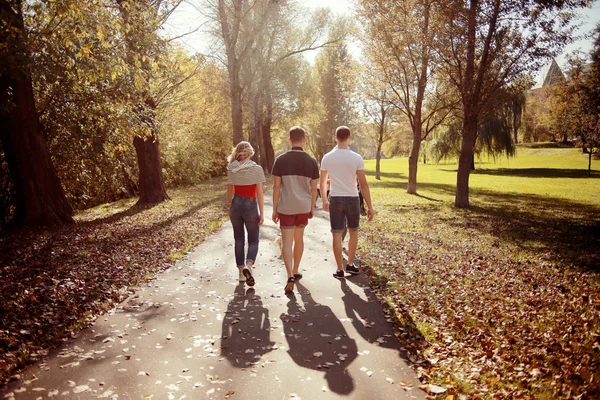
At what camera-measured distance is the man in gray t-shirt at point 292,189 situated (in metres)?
6.66

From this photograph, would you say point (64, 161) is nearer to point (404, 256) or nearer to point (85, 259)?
point (85, 259)

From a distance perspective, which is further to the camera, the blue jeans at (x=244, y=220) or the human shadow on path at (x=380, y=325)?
the blue jeans at (x=244, y=220)

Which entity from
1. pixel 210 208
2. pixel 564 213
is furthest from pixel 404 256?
pixel 564 213

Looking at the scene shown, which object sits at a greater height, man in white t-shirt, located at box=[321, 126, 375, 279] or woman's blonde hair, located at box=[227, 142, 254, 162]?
woman's blonde hair, located at box=[227, 142, 254, 162]

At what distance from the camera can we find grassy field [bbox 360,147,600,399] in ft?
13.3

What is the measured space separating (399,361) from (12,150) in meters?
11.0

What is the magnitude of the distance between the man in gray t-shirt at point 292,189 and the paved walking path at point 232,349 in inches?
37.7

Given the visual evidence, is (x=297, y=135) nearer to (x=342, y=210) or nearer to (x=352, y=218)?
(x=342, y=210)

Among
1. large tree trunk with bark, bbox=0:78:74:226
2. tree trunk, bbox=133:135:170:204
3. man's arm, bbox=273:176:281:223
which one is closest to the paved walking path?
man's arm, bbox=273:176:281:223

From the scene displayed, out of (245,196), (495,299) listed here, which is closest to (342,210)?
(245,196)

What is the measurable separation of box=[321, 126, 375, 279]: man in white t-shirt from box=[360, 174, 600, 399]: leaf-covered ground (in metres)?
1.16

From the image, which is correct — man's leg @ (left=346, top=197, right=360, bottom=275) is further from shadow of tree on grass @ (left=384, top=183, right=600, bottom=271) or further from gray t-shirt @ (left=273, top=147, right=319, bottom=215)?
shadow of tree on grass @ (left=384, top=183, right=600, bottom=271)

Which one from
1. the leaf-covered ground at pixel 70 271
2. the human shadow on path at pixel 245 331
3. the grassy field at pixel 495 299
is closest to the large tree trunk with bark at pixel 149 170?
the leaf-covered ground at pixel 70 271

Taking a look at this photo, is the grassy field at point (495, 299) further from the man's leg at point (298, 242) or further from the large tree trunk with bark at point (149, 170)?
the large tree trunk with bark at point (149, 170)
